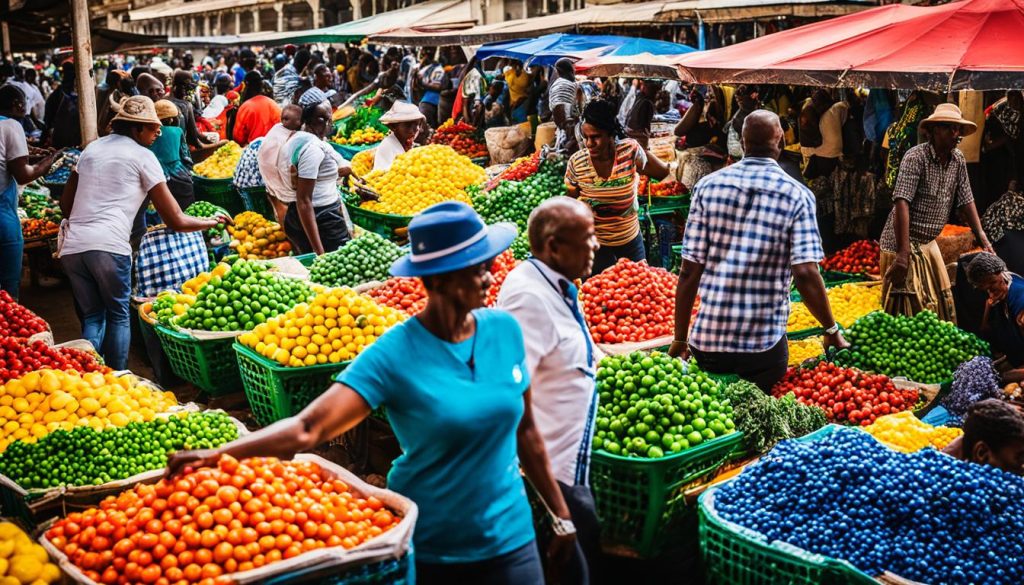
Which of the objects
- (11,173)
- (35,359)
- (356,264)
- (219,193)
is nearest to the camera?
(35,359)

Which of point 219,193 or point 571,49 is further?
point 571,49

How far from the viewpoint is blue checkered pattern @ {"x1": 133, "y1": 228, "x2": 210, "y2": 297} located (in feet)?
22.2

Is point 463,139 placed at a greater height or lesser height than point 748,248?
lesser

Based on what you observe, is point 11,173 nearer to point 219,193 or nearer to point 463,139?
point 219,193

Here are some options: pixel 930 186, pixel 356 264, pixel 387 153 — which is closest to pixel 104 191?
pixel 356 264

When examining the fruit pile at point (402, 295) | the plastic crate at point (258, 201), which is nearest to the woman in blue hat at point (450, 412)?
the fruit pile at point (402, 295)

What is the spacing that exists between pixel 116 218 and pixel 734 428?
394 centimetres

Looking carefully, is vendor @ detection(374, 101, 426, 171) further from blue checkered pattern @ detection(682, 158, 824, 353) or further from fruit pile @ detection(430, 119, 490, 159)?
blue checkered pattern @ detection(682, 158, 824, 353)

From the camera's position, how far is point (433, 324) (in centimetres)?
277

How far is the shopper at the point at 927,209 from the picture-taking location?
6359 millimetres

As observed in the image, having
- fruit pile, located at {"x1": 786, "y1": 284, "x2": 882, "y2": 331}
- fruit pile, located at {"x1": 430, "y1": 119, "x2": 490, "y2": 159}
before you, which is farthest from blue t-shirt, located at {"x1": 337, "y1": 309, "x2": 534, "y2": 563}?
fruit pile, located at {"x1": 430, "y1": 119, "x2": 490, "y2": 159}

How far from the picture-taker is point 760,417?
4355 millimetres

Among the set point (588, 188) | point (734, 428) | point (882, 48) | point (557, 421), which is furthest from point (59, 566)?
point (882, 48)

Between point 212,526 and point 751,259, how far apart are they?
271 centimetres
